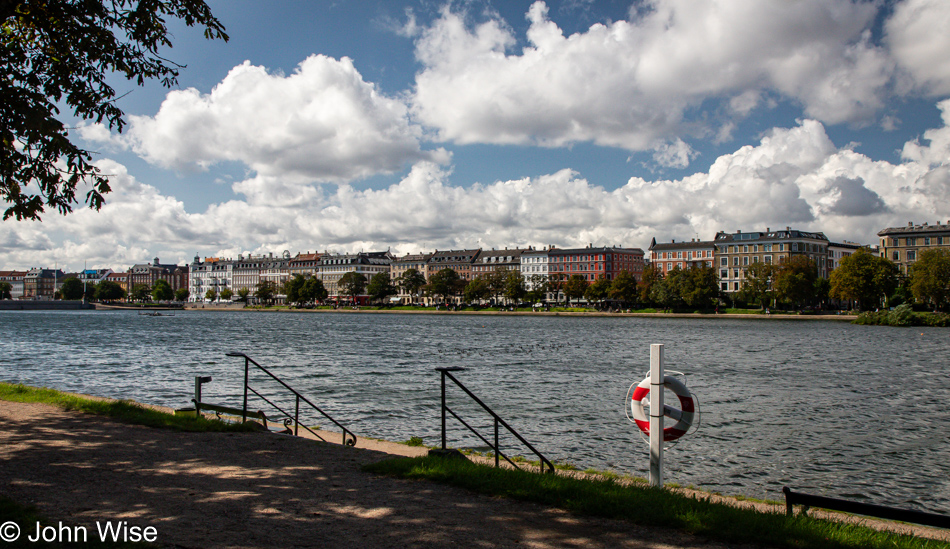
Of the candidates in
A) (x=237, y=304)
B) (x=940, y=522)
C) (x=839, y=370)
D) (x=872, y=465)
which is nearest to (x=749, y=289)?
(x=839, y=370)

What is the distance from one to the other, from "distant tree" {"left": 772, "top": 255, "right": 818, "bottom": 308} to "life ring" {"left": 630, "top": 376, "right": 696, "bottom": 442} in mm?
94458

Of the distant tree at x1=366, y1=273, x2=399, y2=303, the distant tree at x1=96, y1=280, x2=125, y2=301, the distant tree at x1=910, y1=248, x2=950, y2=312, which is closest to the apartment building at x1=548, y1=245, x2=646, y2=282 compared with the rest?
the distant tree at x1=366, y1=273, x2=399, y2=303

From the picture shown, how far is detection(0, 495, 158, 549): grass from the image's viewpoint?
4.64m

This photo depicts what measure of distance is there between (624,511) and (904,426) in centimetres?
1612

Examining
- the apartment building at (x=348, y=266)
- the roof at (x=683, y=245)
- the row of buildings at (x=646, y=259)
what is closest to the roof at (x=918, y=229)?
the row of buildings at (x=646, y=259)

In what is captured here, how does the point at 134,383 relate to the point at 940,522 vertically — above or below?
below

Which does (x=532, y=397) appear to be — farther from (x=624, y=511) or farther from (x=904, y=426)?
(x=624, y=511)

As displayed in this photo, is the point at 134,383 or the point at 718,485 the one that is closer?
the point at 718,485

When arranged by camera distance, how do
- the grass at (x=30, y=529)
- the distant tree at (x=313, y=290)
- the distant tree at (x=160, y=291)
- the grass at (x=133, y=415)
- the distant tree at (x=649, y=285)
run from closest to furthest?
the grass at (x=30, y=529), the grass at (x=133, y=415), the distant tree at (x=649, y=285), the distant tree at (x=313, y=290), the distant tree at (x=160, y=291)

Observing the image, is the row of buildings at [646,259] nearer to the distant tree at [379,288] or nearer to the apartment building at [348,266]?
the apartment building at [348,266]

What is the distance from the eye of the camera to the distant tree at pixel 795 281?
91.7 metres

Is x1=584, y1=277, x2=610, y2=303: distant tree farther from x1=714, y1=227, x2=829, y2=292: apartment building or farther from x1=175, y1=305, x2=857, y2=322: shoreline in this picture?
x1=714, y1=227, x2=829, y2=292: apartment building

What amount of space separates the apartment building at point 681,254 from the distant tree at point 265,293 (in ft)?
356

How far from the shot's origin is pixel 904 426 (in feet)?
57.6
